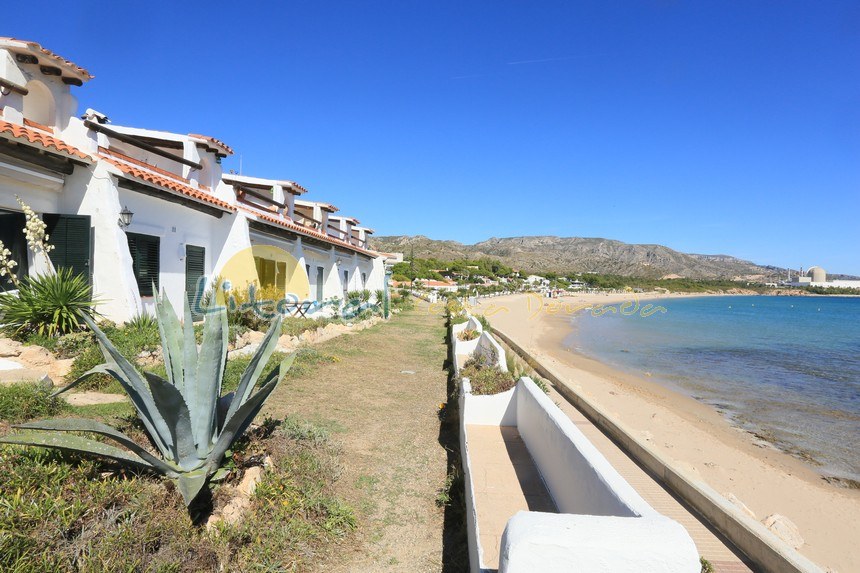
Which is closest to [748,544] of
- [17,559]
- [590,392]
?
[17,559]

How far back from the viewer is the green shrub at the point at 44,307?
6.33 m

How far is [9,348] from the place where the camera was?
18.7ft

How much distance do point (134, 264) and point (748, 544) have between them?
31.6 feet

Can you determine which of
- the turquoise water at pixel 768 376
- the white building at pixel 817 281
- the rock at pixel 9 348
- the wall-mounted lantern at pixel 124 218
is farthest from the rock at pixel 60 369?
the white building at pixel 817 281

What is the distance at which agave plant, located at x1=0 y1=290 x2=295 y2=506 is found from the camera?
2844 mm

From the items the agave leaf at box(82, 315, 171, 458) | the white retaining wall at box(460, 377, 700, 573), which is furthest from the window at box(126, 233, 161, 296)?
the white retaining wall at box(460, 377, 700, 573)

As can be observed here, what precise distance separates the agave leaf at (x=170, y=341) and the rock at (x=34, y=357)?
3.66 m

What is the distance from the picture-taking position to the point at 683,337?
30.4 meters

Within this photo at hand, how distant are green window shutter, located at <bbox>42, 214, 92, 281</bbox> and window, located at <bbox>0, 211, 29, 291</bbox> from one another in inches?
13.2

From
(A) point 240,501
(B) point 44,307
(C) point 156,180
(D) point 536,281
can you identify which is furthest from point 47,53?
(D) point 536,281

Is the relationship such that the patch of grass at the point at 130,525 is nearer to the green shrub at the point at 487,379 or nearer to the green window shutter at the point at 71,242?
the green shrub at the point at 487,379

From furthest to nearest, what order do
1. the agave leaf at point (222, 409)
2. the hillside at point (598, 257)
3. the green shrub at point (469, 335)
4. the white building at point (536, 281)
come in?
the hillside at point (598, 257) < the white building at point (536, 281) < the green shrub at point (469, 335) < the agave leaf at point (222, 409)

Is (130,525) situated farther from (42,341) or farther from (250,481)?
(42,341)

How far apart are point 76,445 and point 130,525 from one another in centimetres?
63
